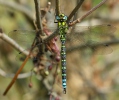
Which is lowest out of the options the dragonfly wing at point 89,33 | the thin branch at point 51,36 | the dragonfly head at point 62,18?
the dragonfly wing at point 89,33

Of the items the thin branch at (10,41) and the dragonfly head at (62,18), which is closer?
the dragonfly head at (62,18)

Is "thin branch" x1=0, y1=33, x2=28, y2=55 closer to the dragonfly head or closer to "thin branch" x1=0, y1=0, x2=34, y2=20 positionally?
the dragonfly head

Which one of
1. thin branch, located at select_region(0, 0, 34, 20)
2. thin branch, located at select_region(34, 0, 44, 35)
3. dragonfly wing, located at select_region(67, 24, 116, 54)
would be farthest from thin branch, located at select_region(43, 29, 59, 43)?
thin branch, located at select_region(0, 0, 34, 20)

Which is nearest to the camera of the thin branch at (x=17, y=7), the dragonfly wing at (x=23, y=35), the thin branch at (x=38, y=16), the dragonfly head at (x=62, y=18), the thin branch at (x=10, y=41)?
the thin branch at (x=38, y=16)

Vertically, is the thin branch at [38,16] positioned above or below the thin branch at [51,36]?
above

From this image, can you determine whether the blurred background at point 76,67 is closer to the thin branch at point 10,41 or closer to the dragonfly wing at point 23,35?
the dragonfly wing at point 23,35

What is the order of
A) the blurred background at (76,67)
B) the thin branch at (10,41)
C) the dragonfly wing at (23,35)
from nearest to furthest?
the thin branch at (10,41), the dragonfly wing at (23,35), the blurred background at (76,67)

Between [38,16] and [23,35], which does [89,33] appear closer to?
[23,35]

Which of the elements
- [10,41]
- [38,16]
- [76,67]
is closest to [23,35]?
[10,41]

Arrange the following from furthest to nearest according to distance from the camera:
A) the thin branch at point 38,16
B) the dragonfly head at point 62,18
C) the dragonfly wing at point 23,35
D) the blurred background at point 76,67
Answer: the blurred background at point 76,67 < the dragonfly wing at point 23,35 < the dragonfly head at point 62,18 < the thin branch at point 38,16

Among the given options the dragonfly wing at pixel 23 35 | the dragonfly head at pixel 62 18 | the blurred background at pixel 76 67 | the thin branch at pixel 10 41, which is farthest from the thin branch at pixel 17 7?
the dragonfly head at pixel 62 18

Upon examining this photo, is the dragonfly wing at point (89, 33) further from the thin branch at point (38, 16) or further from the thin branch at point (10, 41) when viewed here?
the thin branch at point (38, 16)

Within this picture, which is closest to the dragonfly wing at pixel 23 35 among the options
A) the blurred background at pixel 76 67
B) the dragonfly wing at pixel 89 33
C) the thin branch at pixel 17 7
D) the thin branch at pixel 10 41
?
the thin branch at pixel 10 41
